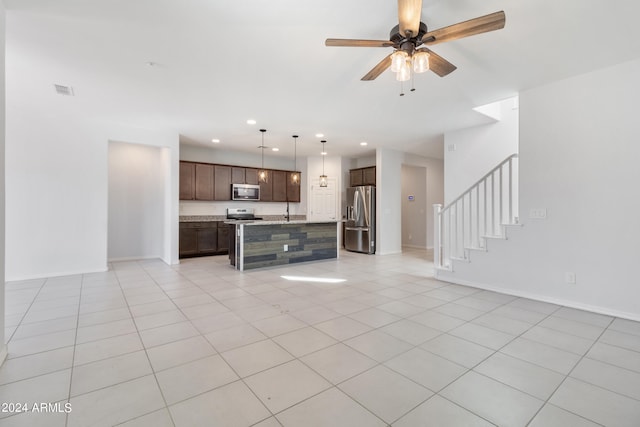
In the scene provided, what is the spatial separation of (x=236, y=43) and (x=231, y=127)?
2.96 m

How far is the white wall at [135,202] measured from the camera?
20.7 ft

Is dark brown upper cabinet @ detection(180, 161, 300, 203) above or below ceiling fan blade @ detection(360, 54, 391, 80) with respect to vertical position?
below

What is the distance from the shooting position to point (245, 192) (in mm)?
7801

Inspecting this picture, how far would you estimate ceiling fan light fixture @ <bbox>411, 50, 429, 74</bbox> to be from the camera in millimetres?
2189

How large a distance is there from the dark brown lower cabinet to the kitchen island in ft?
4.76

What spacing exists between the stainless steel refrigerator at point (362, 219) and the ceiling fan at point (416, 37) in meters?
5.23

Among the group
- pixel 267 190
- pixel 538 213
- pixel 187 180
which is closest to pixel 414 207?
pixel 267 190

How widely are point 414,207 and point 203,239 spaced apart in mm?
6148

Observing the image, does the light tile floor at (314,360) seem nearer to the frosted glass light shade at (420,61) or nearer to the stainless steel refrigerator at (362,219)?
the frosted glass light shade at (420,61)

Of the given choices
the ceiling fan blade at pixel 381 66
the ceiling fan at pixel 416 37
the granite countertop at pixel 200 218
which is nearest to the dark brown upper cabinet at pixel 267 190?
the granite countertop at pixel 200 218

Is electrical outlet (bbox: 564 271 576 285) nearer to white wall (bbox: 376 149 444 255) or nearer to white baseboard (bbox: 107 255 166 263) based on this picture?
white wall (bbox: 376 149 444 255)

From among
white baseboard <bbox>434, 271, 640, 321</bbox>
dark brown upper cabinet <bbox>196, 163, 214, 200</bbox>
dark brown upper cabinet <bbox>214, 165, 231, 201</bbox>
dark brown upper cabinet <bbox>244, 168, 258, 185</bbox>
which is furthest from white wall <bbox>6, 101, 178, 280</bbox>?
white baseboard <bbox>434, 271, 640, 321</bbox>

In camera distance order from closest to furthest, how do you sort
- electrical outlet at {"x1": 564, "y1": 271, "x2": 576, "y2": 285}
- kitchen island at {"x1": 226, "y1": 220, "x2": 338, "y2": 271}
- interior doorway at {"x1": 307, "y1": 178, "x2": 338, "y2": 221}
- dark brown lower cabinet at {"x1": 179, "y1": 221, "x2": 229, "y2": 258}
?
electrical outlet at {"x1": 564, "y1": 271, "x2": 576, "y2": 285} < kitchen island at {"x1": 226, "y1": 220, "x2": 338, "y2": 271} < dark brown lower cabinet at {"x1": 179, "y1": 221, "x2": 229, "y2": 258} < interior doorway at {"x1": 307, "y1": 178, "x2": 338, "y2": 221}

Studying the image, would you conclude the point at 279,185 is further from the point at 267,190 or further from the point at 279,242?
the point at 279,242
